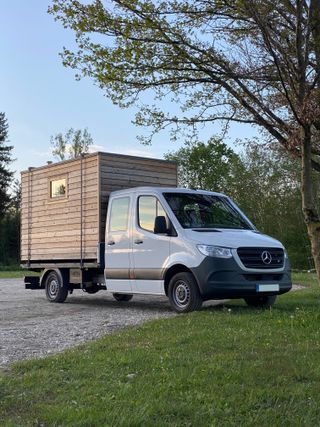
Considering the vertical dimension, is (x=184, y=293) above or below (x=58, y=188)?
below

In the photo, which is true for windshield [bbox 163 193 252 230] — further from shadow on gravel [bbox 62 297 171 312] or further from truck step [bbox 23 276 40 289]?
truck step [bbox 23 276 40 289]

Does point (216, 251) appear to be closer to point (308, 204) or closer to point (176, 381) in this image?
point (308, 204)

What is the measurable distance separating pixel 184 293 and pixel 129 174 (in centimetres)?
380

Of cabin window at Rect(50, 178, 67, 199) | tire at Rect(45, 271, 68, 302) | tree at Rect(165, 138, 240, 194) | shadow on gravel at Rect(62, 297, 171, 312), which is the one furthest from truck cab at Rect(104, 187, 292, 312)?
tree at Rect(165, 138, 240, 194)

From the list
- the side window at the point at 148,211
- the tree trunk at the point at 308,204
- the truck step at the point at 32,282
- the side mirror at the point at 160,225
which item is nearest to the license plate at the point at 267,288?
the tree trunk at the point at 308,204

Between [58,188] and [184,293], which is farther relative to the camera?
[58,188]

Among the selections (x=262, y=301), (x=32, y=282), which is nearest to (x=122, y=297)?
(x=32, y=282)

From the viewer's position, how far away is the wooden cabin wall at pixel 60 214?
521 inches

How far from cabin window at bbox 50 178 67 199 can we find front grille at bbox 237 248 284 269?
17.8ft

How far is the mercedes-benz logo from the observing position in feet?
35.1

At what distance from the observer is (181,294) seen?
35.6 ft

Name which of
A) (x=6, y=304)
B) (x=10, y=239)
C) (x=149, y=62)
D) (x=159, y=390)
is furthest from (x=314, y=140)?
(x=10, y=239)

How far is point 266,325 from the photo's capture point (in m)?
8.45

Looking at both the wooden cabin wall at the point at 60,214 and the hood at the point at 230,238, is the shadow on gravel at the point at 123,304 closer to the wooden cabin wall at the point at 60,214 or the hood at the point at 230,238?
the wooden cabin wall at the point at 60,214
